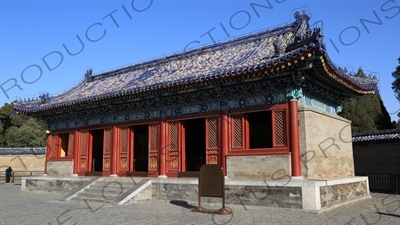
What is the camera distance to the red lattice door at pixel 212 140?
13.1 metres

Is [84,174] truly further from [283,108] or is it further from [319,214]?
[319,214]

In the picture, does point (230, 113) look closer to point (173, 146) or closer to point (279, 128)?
point (279, 128)

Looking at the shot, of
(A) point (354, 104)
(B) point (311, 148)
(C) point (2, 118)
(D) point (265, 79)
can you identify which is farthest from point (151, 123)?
(C) point (2, 118)

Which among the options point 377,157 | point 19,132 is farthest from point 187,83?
point 19,132

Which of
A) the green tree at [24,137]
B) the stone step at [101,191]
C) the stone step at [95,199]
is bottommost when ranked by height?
the stone step at [95,199]

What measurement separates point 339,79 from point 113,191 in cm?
912

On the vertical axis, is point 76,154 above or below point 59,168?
above

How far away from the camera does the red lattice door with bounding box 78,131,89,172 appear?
17.4 m

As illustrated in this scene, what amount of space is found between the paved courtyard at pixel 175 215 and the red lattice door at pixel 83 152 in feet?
16.6

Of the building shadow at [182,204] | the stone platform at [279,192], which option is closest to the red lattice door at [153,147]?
the stone platform at [279,192]

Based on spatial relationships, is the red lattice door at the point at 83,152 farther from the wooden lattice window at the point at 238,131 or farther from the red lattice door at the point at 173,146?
the wooden lattice window at the point at 238,131

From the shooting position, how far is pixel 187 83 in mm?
12938

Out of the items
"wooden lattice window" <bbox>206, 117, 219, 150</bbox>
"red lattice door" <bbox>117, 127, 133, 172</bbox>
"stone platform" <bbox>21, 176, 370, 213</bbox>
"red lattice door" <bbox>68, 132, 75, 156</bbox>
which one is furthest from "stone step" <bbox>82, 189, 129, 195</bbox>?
"wooden lattice window" <bbox>206, 117, 219, 150</bbox>

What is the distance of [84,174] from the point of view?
1725cm
